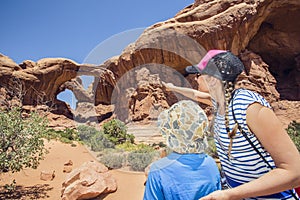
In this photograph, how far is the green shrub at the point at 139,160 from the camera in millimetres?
6291

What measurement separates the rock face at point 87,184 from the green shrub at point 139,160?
124 centimetres

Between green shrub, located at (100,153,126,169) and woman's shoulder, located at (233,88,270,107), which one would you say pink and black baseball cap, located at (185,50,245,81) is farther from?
green shrub, located at (100,153,126,169)

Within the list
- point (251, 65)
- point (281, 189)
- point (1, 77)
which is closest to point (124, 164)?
point (281, 189)

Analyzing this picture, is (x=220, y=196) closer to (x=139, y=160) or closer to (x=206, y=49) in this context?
(x=139, y=160)

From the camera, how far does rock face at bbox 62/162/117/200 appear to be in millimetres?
4520

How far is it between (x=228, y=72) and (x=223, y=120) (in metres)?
0.19

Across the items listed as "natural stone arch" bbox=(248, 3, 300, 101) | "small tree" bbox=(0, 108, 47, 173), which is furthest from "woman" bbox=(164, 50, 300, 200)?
"natural stone arch" bbox=(248, 3, 300, 101)

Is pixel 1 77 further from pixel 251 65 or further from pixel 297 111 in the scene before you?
pixel 297 111

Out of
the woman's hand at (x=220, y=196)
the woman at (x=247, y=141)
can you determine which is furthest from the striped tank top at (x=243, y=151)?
the woman's hand at (x=220, y=196)

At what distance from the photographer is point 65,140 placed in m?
11.3

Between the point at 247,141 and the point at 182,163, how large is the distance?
28cm

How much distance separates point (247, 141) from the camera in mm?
876

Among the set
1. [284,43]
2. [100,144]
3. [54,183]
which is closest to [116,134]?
[100,144]

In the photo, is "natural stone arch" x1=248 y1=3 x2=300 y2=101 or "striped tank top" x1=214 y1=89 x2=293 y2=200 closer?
"striped tank top" x1=214 y1=89 x2=293 y2=200
